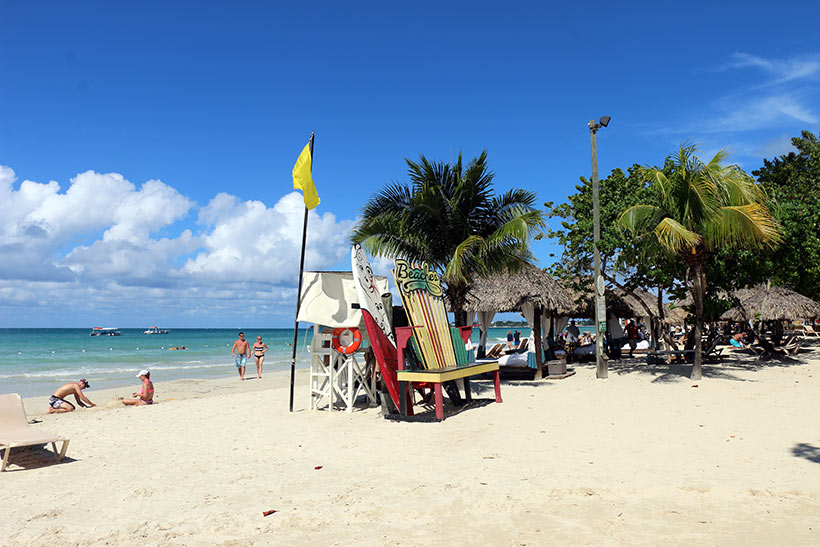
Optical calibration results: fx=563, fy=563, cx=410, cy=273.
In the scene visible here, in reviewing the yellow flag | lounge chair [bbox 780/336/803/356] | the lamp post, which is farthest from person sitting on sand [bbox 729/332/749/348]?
the yellow flag

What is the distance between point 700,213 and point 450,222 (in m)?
4.81

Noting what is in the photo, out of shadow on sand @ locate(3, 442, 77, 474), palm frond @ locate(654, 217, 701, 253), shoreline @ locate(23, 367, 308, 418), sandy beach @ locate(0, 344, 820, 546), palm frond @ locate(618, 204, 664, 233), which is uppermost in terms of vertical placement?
palm frond @ locate(618, 204, 664, 233)

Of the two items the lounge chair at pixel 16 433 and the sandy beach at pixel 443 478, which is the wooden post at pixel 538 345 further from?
the lounge chair at pixel 16 433

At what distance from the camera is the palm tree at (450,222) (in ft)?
34.6

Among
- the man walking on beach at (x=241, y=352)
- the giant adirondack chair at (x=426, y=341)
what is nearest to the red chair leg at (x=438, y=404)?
the giant adirondack chair at (x=426, y=341)

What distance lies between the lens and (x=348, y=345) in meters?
8.76

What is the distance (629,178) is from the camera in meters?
17.7

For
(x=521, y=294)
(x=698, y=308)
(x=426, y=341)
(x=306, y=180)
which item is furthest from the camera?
(x=521, y=294)

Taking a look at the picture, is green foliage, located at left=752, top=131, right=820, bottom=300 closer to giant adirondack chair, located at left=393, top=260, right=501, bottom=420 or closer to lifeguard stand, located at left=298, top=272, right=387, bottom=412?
giant adirondack chair, located at left=393, top=260, right=501, bottom=420

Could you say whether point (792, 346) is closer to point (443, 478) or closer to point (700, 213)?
point (700, 213)

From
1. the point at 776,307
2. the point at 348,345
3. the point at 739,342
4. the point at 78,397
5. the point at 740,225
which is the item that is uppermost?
the point at 740,225

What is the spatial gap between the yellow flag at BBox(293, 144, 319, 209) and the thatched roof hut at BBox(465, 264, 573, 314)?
567cm

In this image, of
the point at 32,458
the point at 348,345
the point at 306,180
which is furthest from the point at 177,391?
the point at 32,458

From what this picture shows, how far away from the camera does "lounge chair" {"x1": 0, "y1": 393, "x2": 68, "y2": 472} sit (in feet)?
18.5
